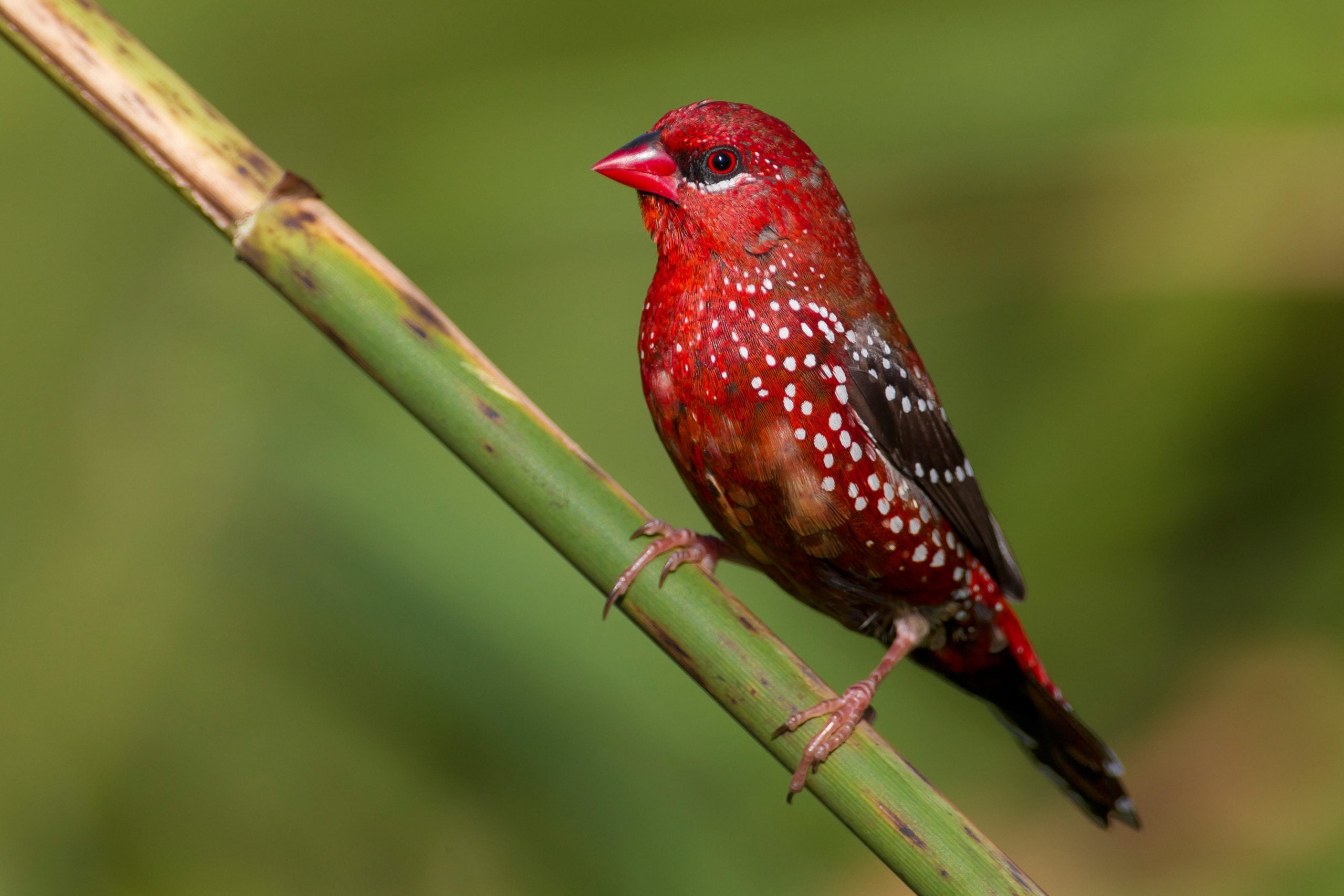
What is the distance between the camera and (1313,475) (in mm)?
3525

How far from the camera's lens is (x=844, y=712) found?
81.5 inches

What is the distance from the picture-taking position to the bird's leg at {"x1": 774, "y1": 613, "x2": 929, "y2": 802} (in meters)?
1.83

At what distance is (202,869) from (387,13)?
2.99 meters

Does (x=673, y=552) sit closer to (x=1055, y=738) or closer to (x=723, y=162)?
(x=723, y=162)

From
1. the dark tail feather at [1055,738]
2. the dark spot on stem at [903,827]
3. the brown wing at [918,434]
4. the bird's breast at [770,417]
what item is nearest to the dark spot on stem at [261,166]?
the bird's breast at [770,417]

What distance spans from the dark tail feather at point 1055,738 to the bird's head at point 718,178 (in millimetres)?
1259

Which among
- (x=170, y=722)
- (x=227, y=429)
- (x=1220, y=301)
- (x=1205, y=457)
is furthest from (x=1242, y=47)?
(x=170, y=722)

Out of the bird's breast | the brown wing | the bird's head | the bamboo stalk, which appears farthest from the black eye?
the bamboo stalk

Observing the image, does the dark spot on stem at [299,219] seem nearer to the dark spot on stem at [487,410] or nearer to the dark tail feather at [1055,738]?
the dark spot on stem at [487,410]

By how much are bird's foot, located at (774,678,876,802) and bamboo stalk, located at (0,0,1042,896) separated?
3cm

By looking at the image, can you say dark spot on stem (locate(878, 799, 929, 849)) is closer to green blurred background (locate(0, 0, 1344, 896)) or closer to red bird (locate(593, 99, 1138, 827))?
red bird (locate(593, 99, 1138, 827))

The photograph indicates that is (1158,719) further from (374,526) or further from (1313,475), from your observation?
(374,526)

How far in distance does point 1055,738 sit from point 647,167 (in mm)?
1782

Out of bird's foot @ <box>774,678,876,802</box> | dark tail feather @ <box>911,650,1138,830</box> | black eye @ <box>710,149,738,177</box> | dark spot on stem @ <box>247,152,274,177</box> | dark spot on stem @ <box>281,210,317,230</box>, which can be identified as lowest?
bird's foot @ <box>774,678,876,802</box>
